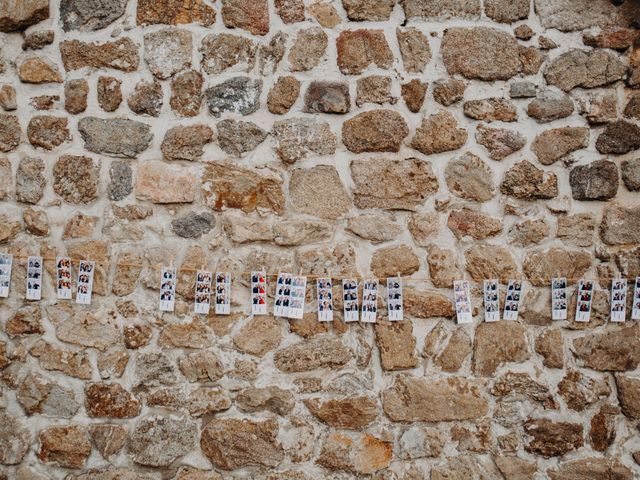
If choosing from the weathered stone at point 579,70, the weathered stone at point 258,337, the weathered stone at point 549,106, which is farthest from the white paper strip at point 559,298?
the weathered stone at point 258,337

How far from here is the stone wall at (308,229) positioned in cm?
265

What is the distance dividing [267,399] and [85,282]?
872 millimetres

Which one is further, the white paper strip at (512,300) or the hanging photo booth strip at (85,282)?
the white paper strip at (512,300)

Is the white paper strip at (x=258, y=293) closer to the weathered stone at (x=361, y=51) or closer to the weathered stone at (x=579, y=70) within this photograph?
the weathered stone at (x=361, y=51)

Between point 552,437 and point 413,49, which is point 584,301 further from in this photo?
point 413,49

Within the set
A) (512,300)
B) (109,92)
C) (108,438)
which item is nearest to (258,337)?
(108,438)

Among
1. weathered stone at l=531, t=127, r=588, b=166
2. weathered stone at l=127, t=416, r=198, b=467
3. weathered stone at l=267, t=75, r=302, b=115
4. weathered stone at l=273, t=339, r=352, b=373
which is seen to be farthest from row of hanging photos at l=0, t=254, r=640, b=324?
weathered stone at l=267, t=75, r=302, b=115

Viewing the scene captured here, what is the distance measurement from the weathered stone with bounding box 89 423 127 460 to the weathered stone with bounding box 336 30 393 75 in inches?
68.4

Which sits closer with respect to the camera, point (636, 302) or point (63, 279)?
point (63, 279)

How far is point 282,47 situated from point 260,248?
32.8 inches

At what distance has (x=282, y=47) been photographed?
270cm

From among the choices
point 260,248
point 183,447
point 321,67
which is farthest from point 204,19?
point 183,447

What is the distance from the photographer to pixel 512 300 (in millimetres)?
2730

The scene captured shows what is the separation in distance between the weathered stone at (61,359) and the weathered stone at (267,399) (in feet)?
2.13
